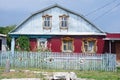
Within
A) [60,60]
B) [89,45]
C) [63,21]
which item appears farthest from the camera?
[63,21]

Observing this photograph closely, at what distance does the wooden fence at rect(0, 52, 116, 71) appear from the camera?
2811 centimetres

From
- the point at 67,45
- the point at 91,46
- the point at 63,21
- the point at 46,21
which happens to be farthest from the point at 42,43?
the point at 91,46

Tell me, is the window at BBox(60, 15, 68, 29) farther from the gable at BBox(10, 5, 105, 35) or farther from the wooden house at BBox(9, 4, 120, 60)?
the gable at BBox(10, 5, 105, 35)

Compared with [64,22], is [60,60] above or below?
below

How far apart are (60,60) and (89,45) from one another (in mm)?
9012

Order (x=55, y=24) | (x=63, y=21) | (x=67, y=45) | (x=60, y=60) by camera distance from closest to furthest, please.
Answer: (x=60, y=60) < (x=67, y=45) < (x=63, y=21) < (x=55, y=24)

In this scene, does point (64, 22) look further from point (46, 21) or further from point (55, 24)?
point (46, 21)

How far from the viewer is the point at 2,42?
Result: 4628 cm

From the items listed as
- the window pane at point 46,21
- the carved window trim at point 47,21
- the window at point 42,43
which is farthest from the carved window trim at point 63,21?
the window at point 42,43

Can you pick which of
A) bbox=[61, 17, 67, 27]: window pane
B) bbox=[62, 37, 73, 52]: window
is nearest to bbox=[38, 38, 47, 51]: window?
bbox=[62, 37, 73, 52]: window

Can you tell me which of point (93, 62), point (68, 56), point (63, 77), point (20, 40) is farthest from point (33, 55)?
point (63, 77)

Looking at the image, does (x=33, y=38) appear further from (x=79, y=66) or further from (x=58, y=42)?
(x=79, y=66)

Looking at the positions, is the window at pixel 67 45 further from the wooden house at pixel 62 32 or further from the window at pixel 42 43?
the window at pixel 42 43

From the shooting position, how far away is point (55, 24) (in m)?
38.0
